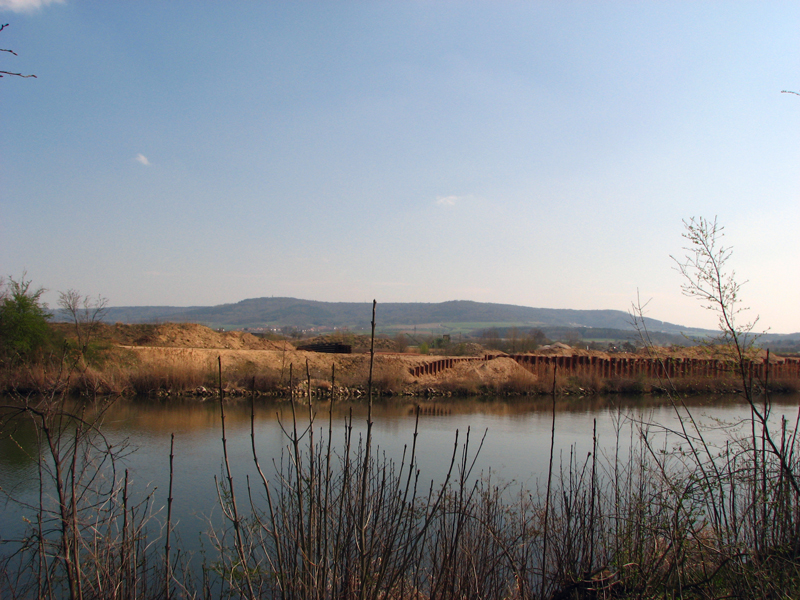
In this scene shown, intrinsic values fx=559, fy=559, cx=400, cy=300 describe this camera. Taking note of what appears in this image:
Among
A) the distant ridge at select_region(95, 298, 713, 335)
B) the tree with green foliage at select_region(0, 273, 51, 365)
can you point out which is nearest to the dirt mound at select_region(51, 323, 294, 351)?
the tree with green foliage at select_region(0, 273, 51, 365)

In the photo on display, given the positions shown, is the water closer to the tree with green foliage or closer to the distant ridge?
the tree with green foliage

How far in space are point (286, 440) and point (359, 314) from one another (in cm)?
13281

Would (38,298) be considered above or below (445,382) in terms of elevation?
above

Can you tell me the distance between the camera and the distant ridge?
13700cm

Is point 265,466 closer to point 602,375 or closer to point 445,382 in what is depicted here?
point 445,382

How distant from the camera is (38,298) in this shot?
66.5 ft

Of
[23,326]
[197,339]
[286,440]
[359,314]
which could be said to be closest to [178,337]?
[197,339]

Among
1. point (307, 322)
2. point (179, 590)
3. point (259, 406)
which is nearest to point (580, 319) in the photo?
point (307, 322)

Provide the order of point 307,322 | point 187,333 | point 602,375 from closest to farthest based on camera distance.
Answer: point 602,375
point 187,333
point 307,322

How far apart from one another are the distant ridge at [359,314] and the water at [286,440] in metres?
101

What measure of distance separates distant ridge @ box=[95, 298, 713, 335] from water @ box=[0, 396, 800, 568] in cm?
10101

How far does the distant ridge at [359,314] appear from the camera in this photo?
137 meters

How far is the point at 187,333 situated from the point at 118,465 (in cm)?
2555

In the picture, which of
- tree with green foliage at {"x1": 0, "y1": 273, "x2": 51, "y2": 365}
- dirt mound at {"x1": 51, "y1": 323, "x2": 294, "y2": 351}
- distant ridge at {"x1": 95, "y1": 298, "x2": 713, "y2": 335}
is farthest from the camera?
distant ridge at {"x1": 95, "y1": 298, "x2": 713, "y2": 335}
